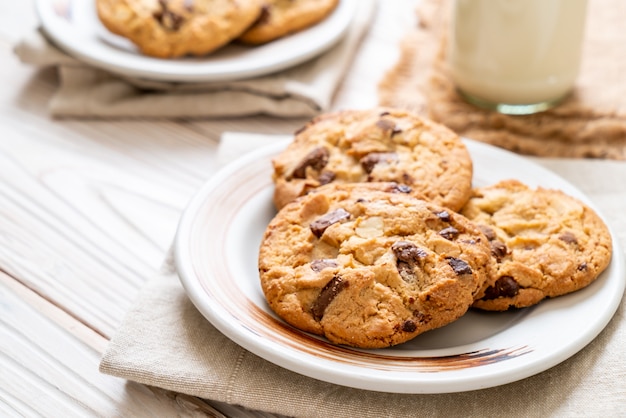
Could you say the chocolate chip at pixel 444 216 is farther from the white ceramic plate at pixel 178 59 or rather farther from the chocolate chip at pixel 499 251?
the white ceramic plate at pixel 178 59

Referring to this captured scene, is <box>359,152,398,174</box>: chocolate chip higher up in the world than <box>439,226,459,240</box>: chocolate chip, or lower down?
lower down

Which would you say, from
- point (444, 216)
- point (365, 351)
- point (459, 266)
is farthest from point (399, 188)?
point (365, 351)

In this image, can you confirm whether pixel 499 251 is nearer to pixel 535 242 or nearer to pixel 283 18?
pixel 535 242

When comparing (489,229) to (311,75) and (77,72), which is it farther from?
(77,72)

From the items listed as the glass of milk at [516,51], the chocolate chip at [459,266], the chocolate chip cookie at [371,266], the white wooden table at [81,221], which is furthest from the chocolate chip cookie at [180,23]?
the chocolate chip at [459,266]

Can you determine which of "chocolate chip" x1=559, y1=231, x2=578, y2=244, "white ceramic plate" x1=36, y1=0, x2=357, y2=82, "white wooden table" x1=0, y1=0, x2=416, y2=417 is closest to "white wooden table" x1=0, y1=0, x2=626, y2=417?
"white wooden table" x1=0, y1=0, x2=416, y2=417

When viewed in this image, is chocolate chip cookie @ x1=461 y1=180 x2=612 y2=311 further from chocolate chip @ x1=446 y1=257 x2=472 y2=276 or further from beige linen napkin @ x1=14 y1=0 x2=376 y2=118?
beige linen napkin @ x1=14 y1=0 x2=376 y2=118

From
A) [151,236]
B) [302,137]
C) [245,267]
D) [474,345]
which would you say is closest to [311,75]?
[302,137]
